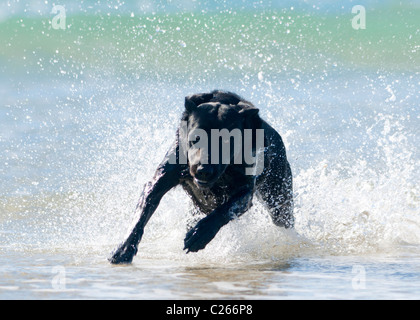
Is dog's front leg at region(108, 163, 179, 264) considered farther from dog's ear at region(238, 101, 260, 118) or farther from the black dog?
dog's ear at region(238, 101, 260, 118)

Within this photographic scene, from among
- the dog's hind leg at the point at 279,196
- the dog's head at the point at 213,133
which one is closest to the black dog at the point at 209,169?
the dog's head at the point at 213,133

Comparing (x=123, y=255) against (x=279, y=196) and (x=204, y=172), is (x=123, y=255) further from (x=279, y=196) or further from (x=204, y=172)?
(x=279, y=196)

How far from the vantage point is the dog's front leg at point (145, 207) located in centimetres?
563

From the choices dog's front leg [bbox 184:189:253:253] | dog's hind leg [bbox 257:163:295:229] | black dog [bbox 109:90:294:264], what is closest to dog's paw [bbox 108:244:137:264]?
black dog [bbox 109:90:294:264]

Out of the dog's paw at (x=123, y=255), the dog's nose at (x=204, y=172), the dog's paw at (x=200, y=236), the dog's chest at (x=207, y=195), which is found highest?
the dog's nose at (x=204, y=172)

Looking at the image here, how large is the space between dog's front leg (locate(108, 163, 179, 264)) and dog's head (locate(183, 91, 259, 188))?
1.06ft

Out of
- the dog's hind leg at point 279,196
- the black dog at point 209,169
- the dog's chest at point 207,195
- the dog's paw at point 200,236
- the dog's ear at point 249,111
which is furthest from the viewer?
the dog's hind leg at point 279,196

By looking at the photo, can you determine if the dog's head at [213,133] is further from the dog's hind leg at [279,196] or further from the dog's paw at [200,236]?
the dog's hind leg at [279,196]

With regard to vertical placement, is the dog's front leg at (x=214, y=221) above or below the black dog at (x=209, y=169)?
below

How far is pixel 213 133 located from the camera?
19.6 feet

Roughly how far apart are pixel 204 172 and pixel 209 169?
0.05 m

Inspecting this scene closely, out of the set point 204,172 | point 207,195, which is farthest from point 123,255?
point 207,195

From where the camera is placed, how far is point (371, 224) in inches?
298
